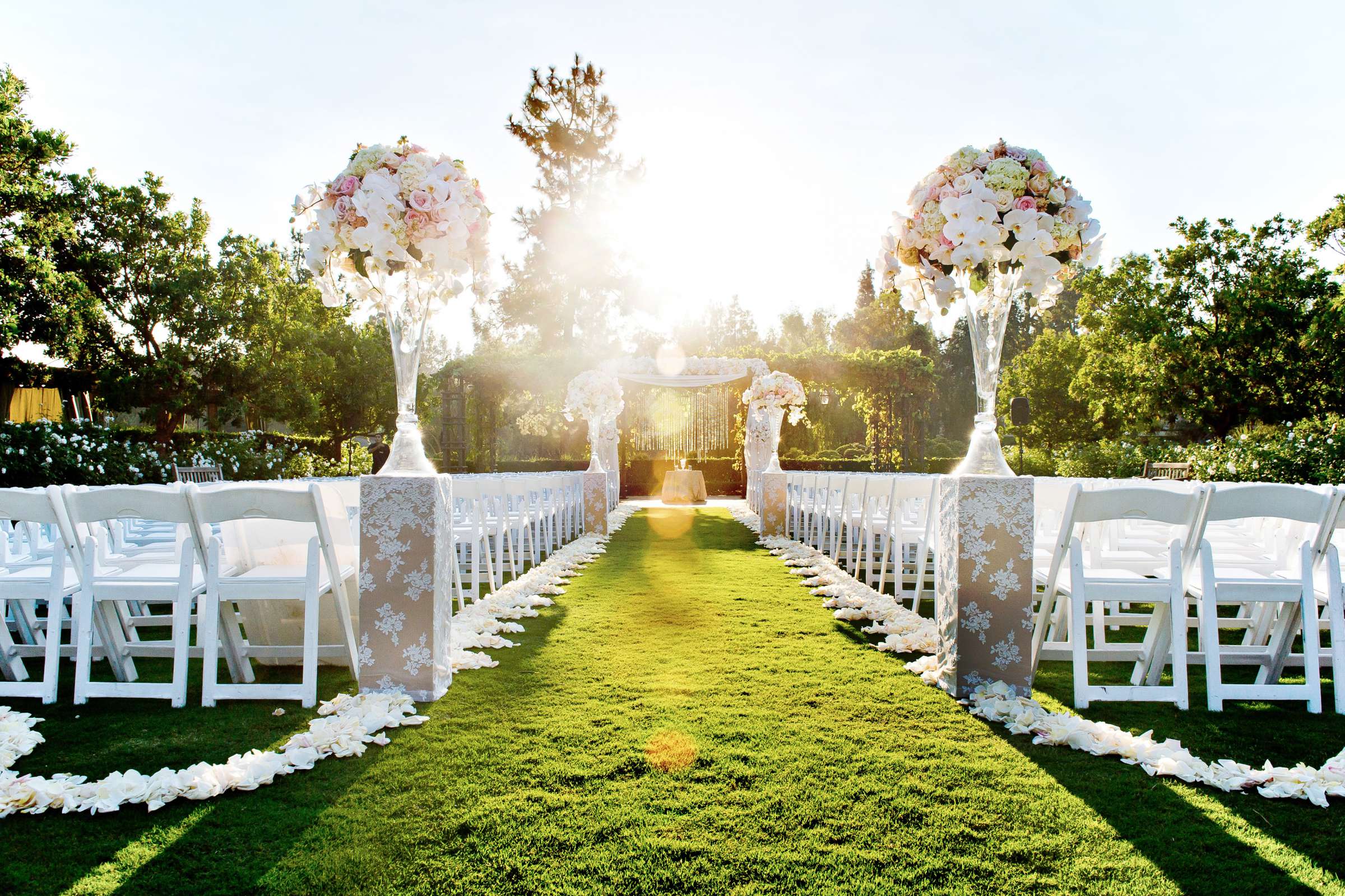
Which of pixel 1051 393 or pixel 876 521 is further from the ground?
pixel 1051 393

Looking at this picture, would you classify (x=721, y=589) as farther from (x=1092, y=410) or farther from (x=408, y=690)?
(x=1092, y=410)

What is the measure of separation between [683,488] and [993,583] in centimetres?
1139

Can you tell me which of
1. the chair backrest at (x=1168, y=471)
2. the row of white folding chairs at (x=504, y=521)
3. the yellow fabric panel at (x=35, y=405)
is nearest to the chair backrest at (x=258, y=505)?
the row of white folding chairs at (x=504, y=521)

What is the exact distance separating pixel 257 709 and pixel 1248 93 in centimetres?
800

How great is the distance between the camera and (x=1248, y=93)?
563 centimetres

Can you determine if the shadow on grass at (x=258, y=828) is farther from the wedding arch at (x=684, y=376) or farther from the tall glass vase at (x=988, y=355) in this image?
the wedding arch at (x=684, y=376)

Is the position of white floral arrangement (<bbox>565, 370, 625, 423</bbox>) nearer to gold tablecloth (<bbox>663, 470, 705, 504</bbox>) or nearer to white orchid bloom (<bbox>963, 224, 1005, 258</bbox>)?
gold tablecloth (<bbox>663, 470, 705, 504</bbox>)

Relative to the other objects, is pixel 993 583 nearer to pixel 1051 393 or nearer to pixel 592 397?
pixel 592 397

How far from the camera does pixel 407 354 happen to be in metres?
3.00

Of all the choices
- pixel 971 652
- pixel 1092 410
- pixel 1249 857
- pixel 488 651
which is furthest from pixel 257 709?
pixel 1092 410

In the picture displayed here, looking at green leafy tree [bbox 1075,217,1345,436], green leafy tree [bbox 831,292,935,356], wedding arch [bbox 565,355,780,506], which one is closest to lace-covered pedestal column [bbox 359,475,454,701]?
wedding arch [bbox 565,355,780,506]

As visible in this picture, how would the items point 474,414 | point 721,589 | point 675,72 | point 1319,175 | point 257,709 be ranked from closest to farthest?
point 257,709
point 721,589
point 675,72
point 1319,175
point 474,414

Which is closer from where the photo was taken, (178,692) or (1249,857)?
(1249,857)

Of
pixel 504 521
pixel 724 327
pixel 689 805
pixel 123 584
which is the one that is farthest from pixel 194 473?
pixel 724 327
